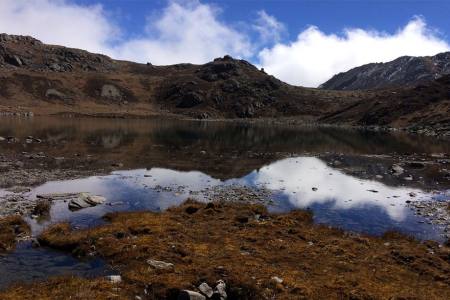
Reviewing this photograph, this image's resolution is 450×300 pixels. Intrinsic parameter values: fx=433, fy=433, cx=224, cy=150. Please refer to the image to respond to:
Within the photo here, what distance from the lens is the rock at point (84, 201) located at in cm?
3231

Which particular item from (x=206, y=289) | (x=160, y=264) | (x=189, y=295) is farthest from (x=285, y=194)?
(x=189, y=295)

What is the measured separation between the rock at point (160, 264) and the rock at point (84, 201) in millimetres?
13893

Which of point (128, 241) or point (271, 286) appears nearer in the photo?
point (271, 286)

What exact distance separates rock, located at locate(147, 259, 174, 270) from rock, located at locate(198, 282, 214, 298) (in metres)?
2.57

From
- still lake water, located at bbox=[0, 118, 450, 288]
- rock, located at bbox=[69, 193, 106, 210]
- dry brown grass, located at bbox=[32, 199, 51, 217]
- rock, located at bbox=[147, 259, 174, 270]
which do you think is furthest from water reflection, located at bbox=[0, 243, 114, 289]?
rock, located at bbox=[69, 193, 106, 210]

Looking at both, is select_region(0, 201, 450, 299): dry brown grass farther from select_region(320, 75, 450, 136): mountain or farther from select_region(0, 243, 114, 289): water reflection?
select_region(320, 75, 450, 136): mountain

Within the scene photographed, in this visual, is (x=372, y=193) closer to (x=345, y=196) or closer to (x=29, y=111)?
(x=345, y=196)

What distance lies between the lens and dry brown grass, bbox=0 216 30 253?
2277 centimetres

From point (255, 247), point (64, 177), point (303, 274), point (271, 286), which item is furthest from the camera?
point (64, 177)

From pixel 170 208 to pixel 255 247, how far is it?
35.3ft

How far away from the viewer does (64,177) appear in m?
45.7

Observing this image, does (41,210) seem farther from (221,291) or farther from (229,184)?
(229,184)

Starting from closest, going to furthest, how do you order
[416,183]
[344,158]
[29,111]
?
[416,183], [344,158], [29,111]

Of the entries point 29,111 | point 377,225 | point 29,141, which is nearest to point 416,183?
point 377,225
